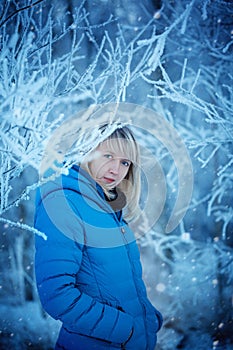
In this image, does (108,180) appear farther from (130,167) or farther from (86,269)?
(86,269)

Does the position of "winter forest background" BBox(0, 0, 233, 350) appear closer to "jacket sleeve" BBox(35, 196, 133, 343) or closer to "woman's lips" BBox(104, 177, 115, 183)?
"jacket sleeve" BBox(35, 196, 133, 343)

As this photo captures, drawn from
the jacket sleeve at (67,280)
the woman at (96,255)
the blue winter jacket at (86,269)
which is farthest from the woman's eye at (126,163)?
the jacket sleeve at (67,280)

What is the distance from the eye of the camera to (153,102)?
5.74 ft

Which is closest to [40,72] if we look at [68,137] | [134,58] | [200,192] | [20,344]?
[68,137]

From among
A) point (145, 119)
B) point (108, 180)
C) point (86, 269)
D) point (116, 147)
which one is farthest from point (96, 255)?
point (145, 119)

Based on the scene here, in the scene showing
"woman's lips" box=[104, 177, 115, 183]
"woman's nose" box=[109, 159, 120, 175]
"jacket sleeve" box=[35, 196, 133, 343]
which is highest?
"woman's nose" box=[109, 159, 120, 175]

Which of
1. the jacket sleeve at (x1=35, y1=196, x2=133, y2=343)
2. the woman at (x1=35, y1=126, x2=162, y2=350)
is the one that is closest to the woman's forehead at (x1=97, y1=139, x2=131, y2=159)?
the woman at (x1=35, y1=126, x2=162, y2=350)

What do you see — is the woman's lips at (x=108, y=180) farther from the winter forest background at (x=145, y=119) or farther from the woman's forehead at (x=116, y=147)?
the winter forest background at (x=145, y=119)

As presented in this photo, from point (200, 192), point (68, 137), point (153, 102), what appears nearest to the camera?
point (68, 137)

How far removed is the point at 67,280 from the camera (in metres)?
1.40

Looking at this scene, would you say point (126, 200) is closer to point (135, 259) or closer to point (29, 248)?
point (135, 259)

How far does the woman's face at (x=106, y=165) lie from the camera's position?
161cm

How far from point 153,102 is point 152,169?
0.94 ft

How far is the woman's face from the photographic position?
161cm
